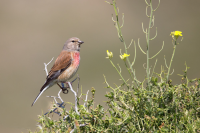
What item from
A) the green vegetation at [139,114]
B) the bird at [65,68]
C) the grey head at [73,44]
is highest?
the grey head at [73,44]

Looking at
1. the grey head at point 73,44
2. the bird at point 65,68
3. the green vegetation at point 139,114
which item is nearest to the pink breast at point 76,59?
the bird at point 65,68

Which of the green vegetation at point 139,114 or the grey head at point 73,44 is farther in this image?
the grey head at point 73,44

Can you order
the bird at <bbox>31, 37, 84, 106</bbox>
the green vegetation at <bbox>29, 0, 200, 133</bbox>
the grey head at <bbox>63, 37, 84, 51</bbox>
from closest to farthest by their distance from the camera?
the green vegetation at <bbox>29, 0, 200, 133</bbox>, the bird at <bbox>31, 37, 84, 106</bbox>, the grey head at <bbox>63, 37, 84, 51</bbox>

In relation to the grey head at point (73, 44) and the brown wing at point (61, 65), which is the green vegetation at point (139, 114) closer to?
the brown wing at point (61, 65)

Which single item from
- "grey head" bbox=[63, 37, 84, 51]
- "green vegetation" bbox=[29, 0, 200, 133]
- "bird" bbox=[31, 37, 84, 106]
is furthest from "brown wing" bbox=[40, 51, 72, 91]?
"green vegetation" bbox=[29, 0, 200, 133]

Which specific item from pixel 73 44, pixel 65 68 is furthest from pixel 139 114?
pixel 73 44

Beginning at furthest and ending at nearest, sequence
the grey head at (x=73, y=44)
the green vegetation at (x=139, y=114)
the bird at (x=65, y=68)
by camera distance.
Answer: the grey head at (x=73, y=44) < the bird at (x=65, y=68) < the green vegetation at (x=139, y=114)

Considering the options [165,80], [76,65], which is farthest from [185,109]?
[76,65]

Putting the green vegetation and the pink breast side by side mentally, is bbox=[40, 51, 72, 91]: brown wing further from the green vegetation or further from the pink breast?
the green vegetation

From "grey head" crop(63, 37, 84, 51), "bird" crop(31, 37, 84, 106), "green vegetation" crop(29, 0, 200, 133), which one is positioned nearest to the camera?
"green vegetation" crop(29, 0, 200, 133)

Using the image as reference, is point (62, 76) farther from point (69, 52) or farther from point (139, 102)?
point (139, 102)

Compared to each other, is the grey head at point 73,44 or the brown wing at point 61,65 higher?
the grey head at point 73,44

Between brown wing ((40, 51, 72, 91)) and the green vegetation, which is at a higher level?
brown wing ((40, 51, 72, 91))

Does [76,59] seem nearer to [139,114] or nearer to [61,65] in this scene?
[61,65]
